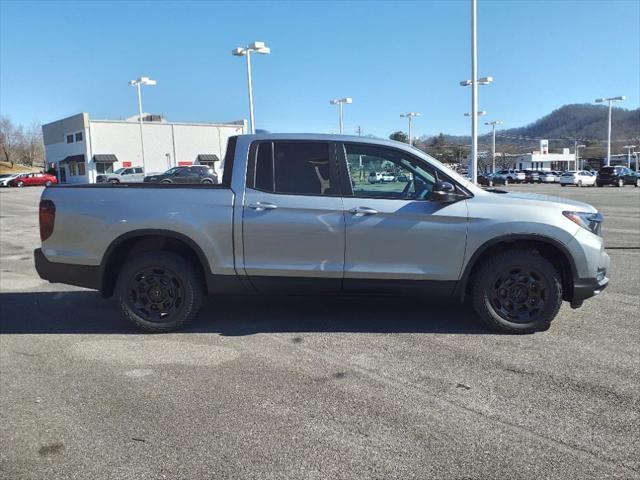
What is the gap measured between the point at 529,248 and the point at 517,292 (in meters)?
0.44

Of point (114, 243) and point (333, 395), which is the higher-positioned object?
point (114, 243)

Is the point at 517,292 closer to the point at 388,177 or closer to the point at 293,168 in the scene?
the point at 388,177

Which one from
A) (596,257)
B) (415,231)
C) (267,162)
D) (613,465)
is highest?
(267,162)

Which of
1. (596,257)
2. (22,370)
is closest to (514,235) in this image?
(596,257)

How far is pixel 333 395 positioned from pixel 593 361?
7.24ft

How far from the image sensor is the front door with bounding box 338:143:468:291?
4.95m

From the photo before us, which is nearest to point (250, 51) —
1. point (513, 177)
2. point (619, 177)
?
point (619, 177)

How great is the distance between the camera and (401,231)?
195 inches

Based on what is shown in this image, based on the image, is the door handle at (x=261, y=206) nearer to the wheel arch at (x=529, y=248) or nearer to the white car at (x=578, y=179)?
the wheel arch at (x=529, y=248)

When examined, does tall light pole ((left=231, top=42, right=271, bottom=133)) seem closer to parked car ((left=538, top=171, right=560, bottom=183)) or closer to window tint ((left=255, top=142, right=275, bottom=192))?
window tint ((left=255, top=142, right=275, bottom=192))

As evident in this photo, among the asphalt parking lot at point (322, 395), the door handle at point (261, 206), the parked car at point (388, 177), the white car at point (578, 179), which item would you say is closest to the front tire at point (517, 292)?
the asphalt parking lot at point (322, 395)

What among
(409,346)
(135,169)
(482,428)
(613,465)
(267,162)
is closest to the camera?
(613,465)

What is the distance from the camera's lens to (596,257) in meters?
5.01

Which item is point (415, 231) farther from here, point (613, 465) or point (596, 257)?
point (613, 465)
